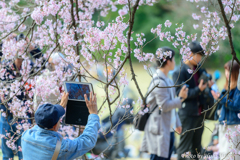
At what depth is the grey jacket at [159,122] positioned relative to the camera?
9.54 feet

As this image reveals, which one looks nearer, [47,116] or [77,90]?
[47,116]

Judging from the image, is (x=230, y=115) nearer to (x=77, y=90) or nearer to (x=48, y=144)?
(x=77, y=90)

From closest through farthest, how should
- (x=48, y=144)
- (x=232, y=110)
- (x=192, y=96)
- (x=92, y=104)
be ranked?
(x=48, y=144) → (x=92, y=104) → (x=232, y=110) → (x=192, y=96)

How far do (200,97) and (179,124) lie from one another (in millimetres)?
488

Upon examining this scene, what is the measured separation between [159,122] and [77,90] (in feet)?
4.12

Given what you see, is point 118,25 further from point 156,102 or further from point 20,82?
point 20,82

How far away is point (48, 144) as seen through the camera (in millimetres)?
1605

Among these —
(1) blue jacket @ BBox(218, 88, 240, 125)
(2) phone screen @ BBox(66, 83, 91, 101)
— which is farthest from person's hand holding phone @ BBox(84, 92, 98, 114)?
(1) blue jacket @ BBox(218, 88, 240, 125)

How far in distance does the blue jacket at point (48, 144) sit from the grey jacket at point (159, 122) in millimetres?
1320

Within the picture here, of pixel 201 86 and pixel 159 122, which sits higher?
pixel 201 86

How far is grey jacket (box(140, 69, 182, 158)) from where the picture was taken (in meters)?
2.91

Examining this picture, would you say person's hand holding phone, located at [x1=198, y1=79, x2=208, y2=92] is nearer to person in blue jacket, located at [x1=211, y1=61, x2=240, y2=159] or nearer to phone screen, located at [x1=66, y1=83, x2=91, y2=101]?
person in blue jacket, located at [x1=211, y1=61, x2=240, y2=159]

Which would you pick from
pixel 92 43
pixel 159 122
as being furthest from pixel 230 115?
pixel 92 43

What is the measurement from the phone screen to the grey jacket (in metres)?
1.10
